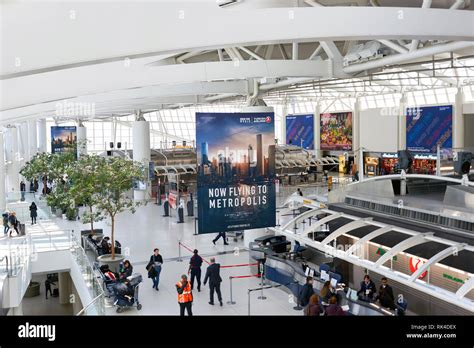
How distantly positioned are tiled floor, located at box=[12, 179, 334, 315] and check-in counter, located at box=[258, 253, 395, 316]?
0.37 metres

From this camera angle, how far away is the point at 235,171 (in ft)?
38.8

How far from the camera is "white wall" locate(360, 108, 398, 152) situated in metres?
45.7

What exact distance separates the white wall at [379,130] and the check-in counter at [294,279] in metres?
32.2

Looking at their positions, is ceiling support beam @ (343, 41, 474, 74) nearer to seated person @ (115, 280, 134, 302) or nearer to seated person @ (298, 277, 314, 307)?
seated person @ (298, 277, 314, 307)

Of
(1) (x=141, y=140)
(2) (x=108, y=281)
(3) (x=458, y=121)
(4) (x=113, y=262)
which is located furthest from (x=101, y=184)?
(3) (x=458, y=121)

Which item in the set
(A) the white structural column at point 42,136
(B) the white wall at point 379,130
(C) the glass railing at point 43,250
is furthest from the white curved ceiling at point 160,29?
(A) the white structural column at point 42,136

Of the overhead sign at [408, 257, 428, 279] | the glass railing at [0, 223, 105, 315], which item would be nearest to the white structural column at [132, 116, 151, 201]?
the glass railing at [0, 223, 105, 315]

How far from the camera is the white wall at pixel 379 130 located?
150ft

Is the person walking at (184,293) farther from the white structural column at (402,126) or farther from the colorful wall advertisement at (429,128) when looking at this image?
the white structural column at (402,126)

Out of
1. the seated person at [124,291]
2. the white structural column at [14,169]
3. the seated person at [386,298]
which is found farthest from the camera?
the white structural column at [14,169]

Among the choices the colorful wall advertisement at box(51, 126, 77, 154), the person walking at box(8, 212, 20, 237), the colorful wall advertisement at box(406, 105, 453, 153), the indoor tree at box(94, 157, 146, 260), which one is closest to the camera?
the indoor tree at box(94, 157, 146, 260)

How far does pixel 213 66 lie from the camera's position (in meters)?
16.0

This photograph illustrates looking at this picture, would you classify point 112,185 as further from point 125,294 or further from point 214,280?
point 214,280
